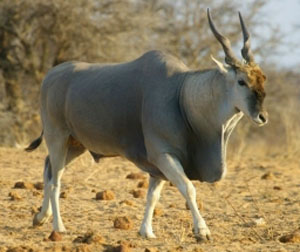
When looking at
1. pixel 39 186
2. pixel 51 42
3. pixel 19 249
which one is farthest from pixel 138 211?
pixel 51 42

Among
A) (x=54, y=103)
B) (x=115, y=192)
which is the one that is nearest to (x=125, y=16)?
(x=115, y=192)

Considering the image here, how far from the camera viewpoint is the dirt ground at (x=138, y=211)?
5.24 meters

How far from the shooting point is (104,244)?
5.05 m

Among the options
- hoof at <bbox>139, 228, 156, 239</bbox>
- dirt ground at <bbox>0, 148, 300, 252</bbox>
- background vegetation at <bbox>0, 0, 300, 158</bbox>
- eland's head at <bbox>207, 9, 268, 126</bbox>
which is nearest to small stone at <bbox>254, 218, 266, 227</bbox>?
dirt ground at <bbox>0, 148, 300, 252</bbox>

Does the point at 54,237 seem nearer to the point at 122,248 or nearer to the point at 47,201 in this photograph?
the point at 122,248

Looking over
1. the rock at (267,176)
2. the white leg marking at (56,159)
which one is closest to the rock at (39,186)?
the white leg marking at (56,159)

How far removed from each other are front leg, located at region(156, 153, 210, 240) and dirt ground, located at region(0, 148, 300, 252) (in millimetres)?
107

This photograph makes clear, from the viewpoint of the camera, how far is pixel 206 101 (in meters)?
5.51

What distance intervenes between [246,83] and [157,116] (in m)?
0.70

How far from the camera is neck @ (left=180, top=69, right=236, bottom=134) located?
5.40 metres

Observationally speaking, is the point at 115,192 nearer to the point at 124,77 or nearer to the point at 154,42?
the point at 124,77

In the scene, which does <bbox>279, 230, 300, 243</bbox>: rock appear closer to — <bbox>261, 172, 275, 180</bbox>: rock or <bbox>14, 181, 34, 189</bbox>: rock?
<bbox>14, 181, 34, 189</bbox>: rock

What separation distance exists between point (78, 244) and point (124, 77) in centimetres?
149

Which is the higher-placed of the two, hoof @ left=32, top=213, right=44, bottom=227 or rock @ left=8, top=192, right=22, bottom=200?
hoof @ left=32, top=213, right=44, bottom=227
